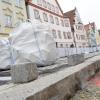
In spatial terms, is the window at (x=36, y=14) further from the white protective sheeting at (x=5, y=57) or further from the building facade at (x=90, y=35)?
the building facade at (x=90, y=35)

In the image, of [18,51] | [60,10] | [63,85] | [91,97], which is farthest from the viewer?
[60,10]

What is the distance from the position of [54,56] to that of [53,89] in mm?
4683

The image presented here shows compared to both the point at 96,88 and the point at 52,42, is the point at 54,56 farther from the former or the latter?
the point at 96,88

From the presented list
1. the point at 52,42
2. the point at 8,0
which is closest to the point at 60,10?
the point at 8,0

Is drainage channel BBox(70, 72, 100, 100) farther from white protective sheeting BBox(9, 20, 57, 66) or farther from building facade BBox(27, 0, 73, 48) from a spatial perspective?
building facade BBox(27, 0, 73, 48)

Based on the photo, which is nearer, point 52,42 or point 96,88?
point 96,88

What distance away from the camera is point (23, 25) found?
25.9 feet

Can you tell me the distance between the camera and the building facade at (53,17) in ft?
117

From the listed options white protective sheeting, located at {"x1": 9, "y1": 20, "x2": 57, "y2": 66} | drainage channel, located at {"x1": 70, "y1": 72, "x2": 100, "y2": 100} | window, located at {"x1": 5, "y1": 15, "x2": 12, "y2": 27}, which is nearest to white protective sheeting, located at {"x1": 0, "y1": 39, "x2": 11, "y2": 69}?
white protective sheeting, located at {"x1": 9, "y1": 20, "x2": 57, "y2": 66}

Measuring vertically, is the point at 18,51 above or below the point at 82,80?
above

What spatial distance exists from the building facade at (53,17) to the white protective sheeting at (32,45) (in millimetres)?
25865

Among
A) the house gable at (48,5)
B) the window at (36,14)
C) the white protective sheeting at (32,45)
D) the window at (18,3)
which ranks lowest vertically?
the white protective sheeting at (32,45)

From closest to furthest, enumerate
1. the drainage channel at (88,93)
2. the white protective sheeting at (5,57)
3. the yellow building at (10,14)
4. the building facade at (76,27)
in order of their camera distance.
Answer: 1. the drainage channel at (88,93)
2. the white protective sheeting at (5,57)
3. the yellow building at (10,14)
4. the building facade at (76,27)

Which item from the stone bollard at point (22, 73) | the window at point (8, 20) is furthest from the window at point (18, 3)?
the stone bollard at point (22, 73)
